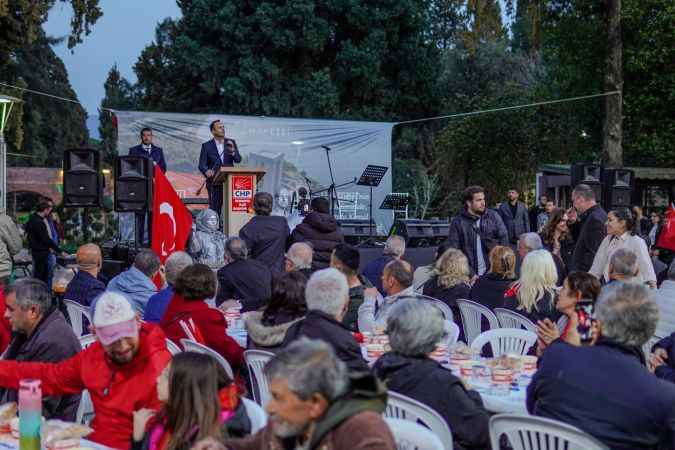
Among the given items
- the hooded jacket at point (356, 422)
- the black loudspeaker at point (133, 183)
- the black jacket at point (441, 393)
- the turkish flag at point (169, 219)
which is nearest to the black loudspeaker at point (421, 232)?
the black loudspeaker at point (133, 183)

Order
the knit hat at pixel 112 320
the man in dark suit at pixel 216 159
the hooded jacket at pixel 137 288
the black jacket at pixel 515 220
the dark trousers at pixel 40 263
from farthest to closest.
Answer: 1. the black jacket at pixel 515 220
2. the dark trousers at pixel 40 263
3. the man in dark suit at pixel 216 159
4. the hooded jacket at pixel 137 288
5. the knit hat at pixel 112 320

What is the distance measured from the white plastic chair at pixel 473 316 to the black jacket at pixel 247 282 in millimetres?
1515

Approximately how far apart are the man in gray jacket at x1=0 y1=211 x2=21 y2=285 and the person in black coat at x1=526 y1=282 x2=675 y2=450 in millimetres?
7361

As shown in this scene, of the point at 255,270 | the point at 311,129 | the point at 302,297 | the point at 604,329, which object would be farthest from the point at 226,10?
the point at 604,329

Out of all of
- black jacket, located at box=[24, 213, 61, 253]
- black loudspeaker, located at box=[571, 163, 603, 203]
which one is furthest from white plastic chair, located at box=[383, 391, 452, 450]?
black jacket, located at box=[24, 213, 61, 253]

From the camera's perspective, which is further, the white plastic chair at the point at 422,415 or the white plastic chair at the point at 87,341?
the white plastic chair at the point at 87,341

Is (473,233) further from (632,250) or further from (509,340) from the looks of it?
(509,340)

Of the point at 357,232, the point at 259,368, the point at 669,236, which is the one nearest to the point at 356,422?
the point at 259,368

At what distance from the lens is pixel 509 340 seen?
5.49 meters

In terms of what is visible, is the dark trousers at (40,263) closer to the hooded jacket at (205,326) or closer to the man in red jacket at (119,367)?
the hooded jacket at (205,326)

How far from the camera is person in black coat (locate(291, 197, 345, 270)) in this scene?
830cm

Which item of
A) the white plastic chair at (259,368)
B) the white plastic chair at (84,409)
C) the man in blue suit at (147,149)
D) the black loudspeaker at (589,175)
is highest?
the man in blue suit at (147,149)

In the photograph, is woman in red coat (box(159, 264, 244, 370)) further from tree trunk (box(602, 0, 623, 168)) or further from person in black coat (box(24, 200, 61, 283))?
tree trunk (box(602, 0, 623, 168))

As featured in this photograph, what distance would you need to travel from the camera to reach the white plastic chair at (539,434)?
2.82 meters
